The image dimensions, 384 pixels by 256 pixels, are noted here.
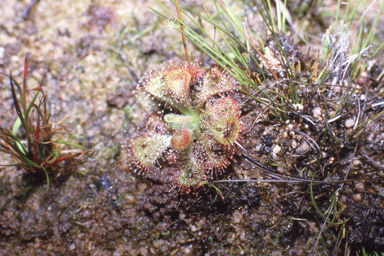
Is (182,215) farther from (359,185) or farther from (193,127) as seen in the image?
(359,185)

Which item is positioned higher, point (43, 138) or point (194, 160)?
point (43, 138)

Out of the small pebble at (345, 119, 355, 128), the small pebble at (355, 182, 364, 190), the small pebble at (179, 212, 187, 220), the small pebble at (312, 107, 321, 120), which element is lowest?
the small pebble at (179, 212, 187, 220)

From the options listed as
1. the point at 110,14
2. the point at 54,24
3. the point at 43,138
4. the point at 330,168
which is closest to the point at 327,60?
the point at 330,168

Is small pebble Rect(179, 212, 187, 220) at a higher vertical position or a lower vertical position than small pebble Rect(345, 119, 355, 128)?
lower

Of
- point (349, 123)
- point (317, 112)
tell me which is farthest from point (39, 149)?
point (349, 123)

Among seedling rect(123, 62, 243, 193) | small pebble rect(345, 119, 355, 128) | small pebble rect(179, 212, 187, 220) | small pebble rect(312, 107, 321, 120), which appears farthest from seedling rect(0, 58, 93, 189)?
small pebble rect(345, 119, 355, 128)

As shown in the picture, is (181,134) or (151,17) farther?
(151,17)

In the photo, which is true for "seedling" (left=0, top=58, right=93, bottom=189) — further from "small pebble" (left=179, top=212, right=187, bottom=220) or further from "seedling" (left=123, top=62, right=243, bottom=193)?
"small pebble" (left=179, top=212, right=187, bottom=220)

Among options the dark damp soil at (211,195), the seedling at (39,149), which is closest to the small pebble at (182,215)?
the dark damp soil at (211,195)

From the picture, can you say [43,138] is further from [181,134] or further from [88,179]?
[181,134]
